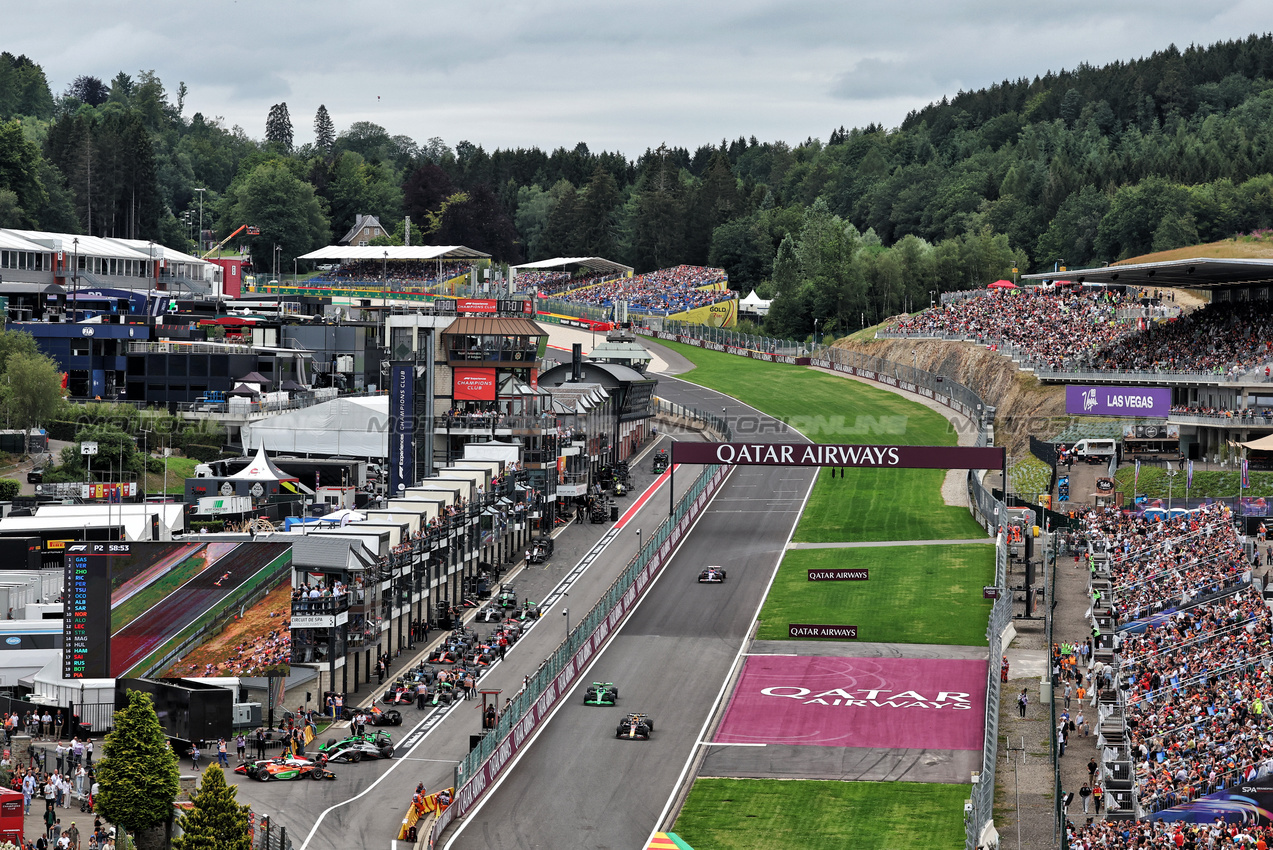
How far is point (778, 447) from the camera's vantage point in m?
88.4

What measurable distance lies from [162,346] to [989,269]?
74694 millimetres

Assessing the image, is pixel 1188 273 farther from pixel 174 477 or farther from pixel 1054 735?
pixel 174 477

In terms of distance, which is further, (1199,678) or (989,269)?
(989,269)

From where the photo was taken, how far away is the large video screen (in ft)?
181

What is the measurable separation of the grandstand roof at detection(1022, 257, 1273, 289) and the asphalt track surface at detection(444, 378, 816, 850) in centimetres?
2320

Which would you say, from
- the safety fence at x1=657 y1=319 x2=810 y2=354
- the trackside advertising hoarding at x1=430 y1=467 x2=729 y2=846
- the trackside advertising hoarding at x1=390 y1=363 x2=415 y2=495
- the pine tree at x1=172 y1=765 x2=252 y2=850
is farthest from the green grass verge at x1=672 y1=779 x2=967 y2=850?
the safety fence at x1=657 y1=319 x2=810 y2=354

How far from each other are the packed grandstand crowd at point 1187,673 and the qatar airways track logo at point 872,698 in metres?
6.30

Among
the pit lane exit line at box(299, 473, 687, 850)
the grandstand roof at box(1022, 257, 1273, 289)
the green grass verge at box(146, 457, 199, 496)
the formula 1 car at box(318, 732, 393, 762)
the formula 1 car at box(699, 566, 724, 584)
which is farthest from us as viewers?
the green grass verge at box(146, 457, 199, 496)

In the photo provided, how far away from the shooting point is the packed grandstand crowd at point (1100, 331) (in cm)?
9025

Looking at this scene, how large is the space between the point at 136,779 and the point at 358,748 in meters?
9.83

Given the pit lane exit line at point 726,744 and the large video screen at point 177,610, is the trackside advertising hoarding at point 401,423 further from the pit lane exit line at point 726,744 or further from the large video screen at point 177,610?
the pit lane exit line at point 726,744

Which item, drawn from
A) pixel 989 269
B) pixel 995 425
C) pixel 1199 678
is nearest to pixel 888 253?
pixel 989 269

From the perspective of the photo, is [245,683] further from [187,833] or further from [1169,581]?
[1169,581]

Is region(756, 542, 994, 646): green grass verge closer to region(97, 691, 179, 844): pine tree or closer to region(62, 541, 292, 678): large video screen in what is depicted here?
region(62, 541, 292, 678): large video screen
